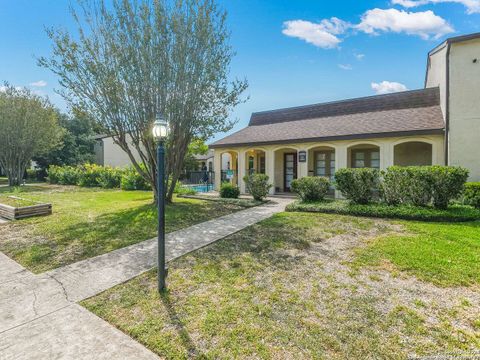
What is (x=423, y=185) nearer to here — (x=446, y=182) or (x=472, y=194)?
(x=446, y=182)

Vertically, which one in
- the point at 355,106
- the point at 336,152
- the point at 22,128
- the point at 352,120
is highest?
the point at 355,106

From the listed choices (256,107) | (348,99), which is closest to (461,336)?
(348,99)

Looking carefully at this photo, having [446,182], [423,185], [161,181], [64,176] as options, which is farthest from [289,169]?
[64,176]

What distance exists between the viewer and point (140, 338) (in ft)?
8.34

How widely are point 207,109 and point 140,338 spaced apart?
8.09 m

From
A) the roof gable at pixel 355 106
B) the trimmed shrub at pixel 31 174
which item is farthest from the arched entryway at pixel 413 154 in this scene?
the trimmed shrub at pixel 31 174

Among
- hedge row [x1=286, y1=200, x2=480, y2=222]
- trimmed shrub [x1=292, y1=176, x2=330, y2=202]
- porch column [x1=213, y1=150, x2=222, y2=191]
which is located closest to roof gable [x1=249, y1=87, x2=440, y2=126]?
porch column [x1=213, y1=150, x2=222, y2=191]

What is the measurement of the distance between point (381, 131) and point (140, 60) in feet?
32.7

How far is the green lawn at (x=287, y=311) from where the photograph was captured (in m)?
2.41

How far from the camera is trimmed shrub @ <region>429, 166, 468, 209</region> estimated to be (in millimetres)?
7289

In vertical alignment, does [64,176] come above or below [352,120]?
below

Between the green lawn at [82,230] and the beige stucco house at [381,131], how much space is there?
560 cm

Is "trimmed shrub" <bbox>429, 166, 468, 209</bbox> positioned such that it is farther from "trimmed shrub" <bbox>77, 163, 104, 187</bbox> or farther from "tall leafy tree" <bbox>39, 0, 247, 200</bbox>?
"trimmed shrub" <bbox>77, 163, 104, 187</bbox>

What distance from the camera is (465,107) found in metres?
9.39
